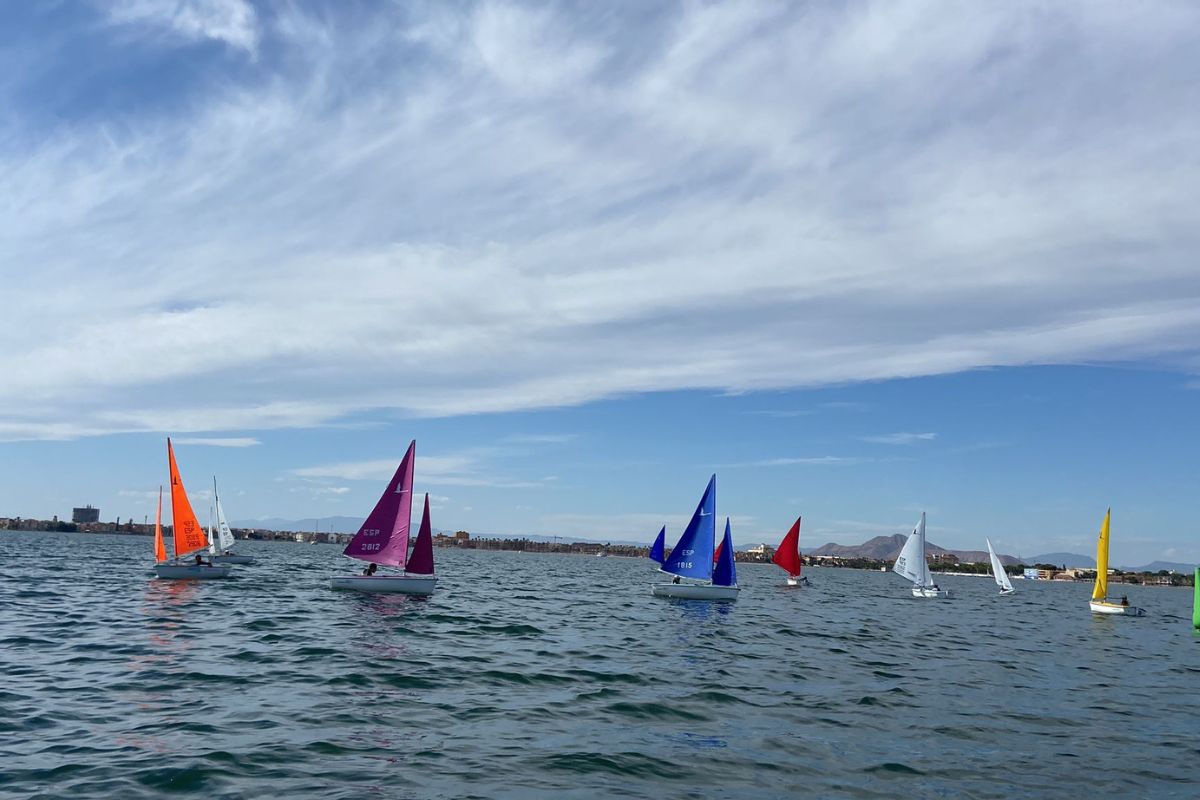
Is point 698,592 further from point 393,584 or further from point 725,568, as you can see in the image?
point 393,584

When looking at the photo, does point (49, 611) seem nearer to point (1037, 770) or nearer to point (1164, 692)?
point (1037, 770)

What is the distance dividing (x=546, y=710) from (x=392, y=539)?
97.4 ft

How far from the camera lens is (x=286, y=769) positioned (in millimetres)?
13914

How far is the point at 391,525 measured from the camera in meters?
47.4

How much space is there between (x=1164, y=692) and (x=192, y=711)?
29.9 metres

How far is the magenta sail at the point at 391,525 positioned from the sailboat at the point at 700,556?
1814 centimetres

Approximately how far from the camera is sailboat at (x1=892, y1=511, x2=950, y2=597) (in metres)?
81.2

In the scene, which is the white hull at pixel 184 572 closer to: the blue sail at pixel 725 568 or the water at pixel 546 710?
the water at pixel 546 710

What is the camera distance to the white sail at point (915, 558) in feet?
266

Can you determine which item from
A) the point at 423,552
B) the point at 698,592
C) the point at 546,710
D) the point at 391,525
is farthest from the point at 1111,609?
the point at 546,710

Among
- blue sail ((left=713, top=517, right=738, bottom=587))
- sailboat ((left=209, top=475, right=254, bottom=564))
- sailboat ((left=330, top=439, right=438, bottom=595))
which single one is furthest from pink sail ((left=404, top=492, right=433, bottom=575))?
sailboat ((left=209, top=475, right=254, bottom=564))

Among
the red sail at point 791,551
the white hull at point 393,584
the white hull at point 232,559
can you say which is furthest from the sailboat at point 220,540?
the red sail at point 791,551

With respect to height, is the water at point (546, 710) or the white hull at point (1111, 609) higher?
the water at point (546, 710)

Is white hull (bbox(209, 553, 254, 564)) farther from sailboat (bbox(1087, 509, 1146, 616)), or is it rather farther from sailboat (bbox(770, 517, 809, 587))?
sailboat (bbox(1087, 509, 1146, 616))
